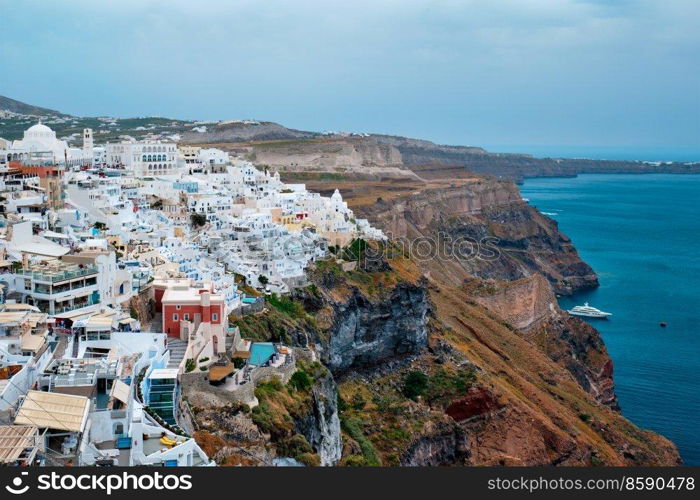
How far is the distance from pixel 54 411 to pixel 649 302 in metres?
80.5

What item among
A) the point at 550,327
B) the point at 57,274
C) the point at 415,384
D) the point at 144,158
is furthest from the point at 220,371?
the point at 550,327

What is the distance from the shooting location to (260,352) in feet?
110

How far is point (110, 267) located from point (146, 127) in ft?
364

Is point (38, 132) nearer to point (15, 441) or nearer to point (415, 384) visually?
point (415, 384)

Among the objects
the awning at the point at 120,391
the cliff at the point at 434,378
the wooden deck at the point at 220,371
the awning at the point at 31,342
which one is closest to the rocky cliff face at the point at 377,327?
the cliff at the point at 434,378

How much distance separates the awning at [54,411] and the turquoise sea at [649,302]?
39.1 meters

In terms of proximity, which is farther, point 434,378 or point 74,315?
point 434,378

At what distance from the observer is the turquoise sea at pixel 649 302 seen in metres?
59.5

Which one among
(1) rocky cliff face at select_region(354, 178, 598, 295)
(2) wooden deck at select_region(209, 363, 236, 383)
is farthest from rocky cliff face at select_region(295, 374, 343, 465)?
(1) rocky cliff face at select_region(354, 178, 598, 295)

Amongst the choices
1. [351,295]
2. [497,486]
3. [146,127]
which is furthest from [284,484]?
[146,127]

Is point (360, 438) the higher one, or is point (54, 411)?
point (54, 411)

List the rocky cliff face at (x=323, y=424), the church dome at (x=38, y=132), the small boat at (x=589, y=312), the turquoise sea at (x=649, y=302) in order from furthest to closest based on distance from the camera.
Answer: the small boat at (x=589, y=312)
the turquoise sea at (x=649, y=302)
the church dome at (x=38, y=132)
the rocky cliff face at (x=323, y=424)

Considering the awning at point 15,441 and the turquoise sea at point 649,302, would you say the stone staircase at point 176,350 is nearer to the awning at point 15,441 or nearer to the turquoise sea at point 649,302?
the awning at point 15,441

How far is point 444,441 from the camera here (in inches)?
1732
